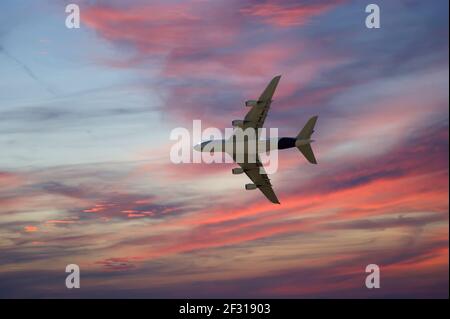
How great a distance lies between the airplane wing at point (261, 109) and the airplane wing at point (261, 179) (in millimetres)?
18031

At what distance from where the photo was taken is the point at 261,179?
123188 millimetres

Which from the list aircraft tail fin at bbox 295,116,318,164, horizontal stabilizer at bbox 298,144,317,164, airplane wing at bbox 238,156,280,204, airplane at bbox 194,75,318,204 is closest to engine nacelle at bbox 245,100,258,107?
airplane at bbox 194,75,318,204

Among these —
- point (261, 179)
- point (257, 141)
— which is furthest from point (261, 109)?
point (261, 179)

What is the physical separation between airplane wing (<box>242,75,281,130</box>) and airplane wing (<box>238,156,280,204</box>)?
18.0m

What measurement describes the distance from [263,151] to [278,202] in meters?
21.7

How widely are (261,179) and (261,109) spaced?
25006 millimetres

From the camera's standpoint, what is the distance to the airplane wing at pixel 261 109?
100312 millimetres

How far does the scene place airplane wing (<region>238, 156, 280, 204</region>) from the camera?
399ft

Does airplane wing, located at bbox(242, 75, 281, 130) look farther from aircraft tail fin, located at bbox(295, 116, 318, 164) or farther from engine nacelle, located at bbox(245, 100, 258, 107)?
aircraft tail fin, located at bbox(295, 116, 318, 164)

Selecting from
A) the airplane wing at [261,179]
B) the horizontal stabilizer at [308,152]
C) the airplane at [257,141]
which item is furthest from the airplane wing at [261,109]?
the airplane wing at [261,179]

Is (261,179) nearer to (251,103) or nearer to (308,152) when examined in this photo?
(308,152)
